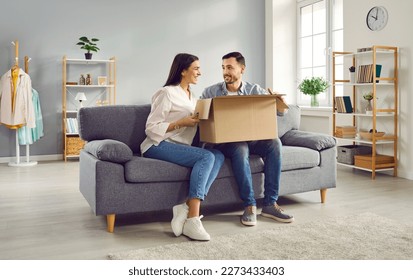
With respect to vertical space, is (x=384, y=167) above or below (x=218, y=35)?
below

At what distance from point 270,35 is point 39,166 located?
12.4 feet

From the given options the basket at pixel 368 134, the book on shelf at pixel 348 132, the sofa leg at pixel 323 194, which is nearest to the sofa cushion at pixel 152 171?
the sofa leg at pixel 323 194

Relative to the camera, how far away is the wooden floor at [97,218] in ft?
8.36

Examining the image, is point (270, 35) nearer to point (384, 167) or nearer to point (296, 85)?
point (296, 85)

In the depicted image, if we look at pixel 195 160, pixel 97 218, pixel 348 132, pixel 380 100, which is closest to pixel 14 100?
pixel 97 218

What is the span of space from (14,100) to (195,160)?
3697 mm

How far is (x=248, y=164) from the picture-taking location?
9.76 feet

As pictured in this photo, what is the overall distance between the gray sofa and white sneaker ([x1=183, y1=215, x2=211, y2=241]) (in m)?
0.27

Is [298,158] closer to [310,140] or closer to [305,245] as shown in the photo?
[310,140]

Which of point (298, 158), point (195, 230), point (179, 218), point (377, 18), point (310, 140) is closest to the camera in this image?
point (195, 230)

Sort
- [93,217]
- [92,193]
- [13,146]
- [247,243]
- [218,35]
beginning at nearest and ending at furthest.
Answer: [247,243], [92,193], [93,217], [13,146], [218,35]

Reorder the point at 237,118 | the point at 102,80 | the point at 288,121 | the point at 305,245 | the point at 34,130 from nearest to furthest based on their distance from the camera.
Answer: the point at 305,245 < the point at 237,118 < the point at 288,121 < the point at 34,130 < the point at 102,80

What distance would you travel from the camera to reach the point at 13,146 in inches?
236

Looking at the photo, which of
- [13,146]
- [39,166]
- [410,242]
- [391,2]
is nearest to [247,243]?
[410,242]
